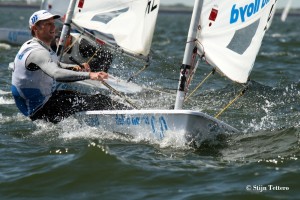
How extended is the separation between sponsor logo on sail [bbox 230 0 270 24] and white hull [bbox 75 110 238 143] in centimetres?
100

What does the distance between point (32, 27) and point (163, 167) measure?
6.31 feet

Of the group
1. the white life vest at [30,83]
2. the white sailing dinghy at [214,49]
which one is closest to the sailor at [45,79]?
the white life vest at [30,83]

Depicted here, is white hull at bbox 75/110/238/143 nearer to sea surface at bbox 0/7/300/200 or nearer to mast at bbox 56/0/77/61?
sea surface at bbox 0/7/300/200

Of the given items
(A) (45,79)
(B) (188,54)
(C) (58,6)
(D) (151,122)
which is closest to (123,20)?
(C) (58,6)

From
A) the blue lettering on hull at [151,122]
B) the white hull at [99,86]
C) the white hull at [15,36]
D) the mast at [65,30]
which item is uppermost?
the mast at [65,30]

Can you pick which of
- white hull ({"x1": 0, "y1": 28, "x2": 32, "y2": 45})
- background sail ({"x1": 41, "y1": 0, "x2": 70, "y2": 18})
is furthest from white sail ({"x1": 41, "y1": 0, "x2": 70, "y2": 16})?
white hull ({"x1": 0, "y1": 28, "x2": 32, "y2": 45})

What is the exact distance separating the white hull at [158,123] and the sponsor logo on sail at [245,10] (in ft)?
3.28

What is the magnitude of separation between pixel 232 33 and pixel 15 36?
515 inches

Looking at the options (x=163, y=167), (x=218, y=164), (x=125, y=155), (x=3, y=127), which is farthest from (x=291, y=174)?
(x=3, y=127)

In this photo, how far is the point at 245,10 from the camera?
6.49 metres

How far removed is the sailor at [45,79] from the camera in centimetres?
632

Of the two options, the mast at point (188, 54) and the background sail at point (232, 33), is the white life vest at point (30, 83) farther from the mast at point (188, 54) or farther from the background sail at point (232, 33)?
the background sail at point (232, 33)

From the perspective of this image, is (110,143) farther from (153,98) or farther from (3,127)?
(153,98)

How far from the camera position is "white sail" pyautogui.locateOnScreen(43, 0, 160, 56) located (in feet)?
30.0
